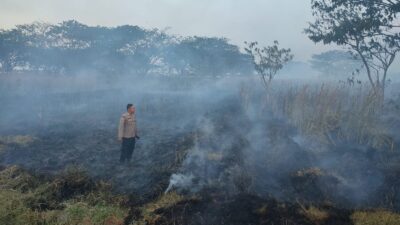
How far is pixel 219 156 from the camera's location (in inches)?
351

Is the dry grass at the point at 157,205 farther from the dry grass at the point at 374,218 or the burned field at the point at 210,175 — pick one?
the dry grass at the point at 374,218

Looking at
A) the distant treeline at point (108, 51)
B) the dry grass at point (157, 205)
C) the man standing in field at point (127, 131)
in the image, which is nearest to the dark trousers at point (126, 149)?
the man standing in field at point (127, 131)

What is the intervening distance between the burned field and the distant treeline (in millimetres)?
19648

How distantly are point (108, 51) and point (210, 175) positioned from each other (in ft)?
94.5

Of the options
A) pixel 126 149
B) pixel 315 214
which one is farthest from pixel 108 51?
pixel 315 214

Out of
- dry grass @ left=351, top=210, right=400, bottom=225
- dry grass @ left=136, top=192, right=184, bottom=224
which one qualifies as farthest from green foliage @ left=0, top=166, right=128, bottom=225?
dry grass @ left=351, top=210, right=400, bottom=225

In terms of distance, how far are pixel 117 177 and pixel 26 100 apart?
601 inches

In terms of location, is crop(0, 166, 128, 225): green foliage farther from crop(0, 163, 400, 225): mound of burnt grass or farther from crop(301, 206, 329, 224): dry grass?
crop(301, 206, 329, 224): dry grass

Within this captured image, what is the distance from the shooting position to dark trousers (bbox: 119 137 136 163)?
30.2 feet

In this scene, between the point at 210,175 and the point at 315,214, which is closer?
the point at 315,214

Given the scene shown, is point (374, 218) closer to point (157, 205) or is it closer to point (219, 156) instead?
point (157, 205)

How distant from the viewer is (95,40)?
3400 cm

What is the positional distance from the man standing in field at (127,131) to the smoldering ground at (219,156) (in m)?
0.36

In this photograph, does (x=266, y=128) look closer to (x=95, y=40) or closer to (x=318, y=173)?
(x=318, y=173)
